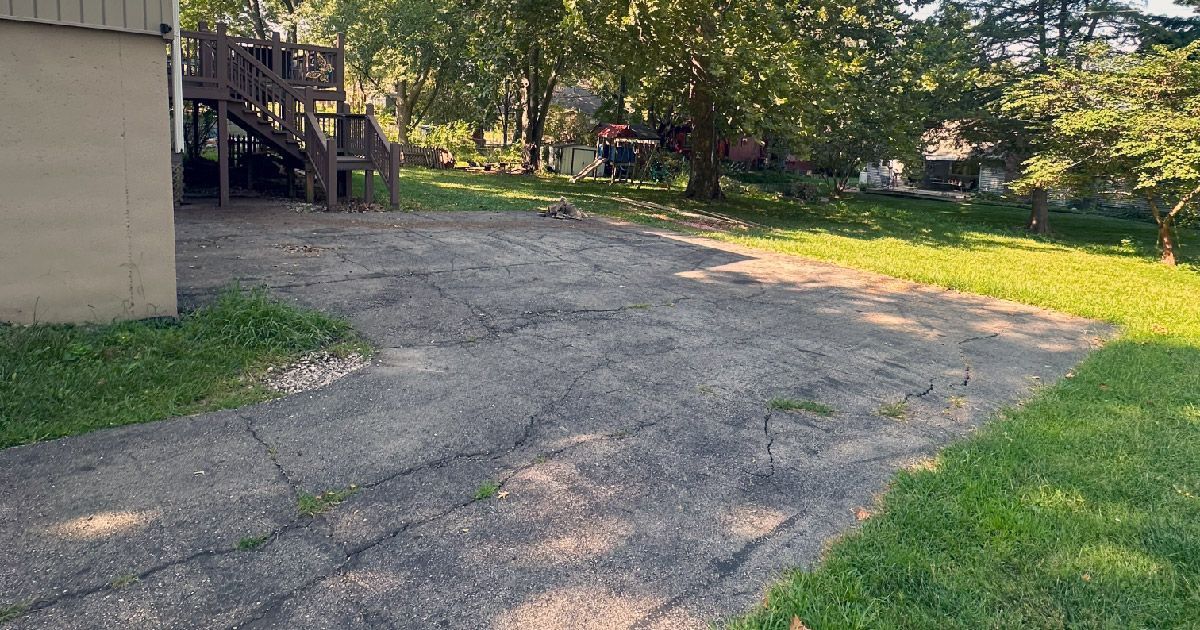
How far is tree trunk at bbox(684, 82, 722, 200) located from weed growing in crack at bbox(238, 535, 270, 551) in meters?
17.2

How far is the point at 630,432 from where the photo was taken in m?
4.67

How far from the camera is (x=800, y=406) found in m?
5.30

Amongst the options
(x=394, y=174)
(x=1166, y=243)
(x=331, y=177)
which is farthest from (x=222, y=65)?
(x=1166, y=243)

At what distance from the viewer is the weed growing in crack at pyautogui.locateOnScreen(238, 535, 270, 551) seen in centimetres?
318

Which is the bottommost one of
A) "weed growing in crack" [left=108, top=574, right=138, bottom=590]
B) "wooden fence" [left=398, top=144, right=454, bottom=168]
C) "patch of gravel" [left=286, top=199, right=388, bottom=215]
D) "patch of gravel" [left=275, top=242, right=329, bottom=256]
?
"weed growing in crack" [left=108, top=574, right=138, bottom=590]

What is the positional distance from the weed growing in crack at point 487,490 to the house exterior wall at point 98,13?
4.42m

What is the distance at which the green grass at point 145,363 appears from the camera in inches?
173

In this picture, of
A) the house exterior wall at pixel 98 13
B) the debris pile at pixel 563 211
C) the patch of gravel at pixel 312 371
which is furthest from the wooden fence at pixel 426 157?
the patch of gravel at pixel 312 371

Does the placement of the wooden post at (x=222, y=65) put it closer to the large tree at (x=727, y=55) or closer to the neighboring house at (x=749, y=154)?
the large tree at (x=727, y=55)

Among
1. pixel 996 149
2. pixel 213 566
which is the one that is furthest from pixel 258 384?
pixel 996 149

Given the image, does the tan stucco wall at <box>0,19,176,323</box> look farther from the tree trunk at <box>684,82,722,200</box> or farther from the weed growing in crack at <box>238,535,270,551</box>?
the tree trunk at <box>684,82,722,200</box>

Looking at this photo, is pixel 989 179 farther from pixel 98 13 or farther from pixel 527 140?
pixel 98 13

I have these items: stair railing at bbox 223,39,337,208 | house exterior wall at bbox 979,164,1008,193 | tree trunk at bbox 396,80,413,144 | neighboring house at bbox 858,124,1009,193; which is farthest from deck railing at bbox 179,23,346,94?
house exterior wall at bbox 979,164,1008,193

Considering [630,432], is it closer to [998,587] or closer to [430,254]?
[998,587]
